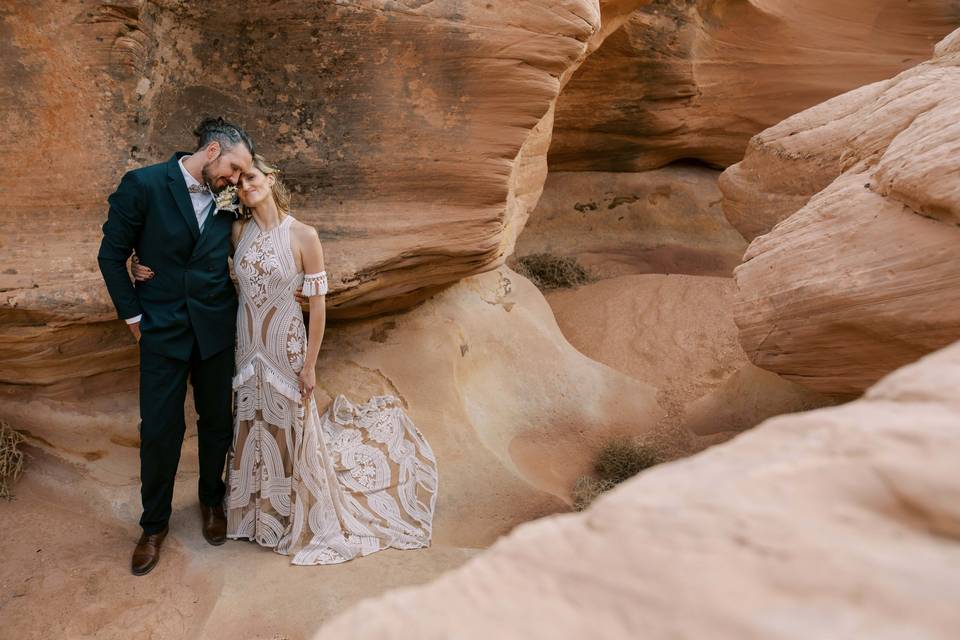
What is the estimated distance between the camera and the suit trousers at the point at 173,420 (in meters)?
3.11

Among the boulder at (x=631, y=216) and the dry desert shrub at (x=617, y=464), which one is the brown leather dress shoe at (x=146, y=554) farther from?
the boulder at (x=631, y=216)

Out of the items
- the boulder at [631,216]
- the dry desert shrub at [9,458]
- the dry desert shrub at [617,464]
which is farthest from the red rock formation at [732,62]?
the dry desert shrub at [9,458]

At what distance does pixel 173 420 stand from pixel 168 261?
639mm

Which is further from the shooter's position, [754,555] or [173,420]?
[173,420]

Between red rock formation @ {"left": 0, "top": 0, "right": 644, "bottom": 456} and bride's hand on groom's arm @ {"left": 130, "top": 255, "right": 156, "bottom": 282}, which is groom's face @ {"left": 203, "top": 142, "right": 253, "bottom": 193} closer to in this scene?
bride's hand on groom's arm @ {"left": 130, "top": 255, "right": 156, "bottom": 282}

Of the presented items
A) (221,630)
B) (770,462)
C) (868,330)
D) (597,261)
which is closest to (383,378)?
(221,630)

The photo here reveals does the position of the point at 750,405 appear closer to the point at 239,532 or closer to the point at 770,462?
the point at 239,532

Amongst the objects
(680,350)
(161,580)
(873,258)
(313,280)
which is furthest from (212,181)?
(680,350)

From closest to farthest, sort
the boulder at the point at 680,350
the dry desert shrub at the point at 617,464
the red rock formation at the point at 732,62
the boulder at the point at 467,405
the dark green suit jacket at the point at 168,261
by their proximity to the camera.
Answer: the dark green suit jacket at the point at 168,261, the boulder at the point at 467,405, the dry desert shrub at the point at 617,464, the boulder at the point at 680,350, the red rock formation at the point at 732,62

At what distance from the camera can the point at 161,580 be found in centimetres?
321

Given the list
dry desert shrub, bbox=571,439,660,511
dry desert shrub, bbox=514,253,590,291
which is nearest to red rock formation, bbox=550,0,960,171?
dry desert shrub, bbox=514,253,590,291

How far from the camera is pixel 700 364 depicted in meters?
5.85

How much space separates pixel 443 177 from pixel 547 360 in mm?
1759

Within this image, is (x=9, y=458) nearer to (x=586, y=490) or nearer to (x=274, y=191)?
(x=274, y=191)
